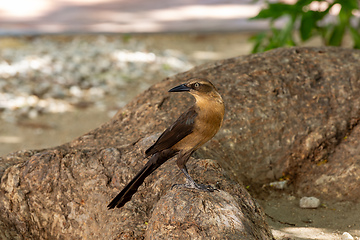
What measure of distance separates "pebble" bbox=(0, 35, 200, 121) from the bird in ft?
14.2

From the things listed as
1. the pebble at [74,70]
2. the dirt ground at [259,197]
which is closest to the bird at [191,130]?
the dirt ground at [259,197]

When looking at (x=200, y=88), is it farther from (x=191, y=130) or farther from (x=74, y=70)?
(x=74, y=70)

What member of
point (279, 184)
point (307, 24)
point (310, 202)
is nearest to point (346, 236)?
point (310, 202)

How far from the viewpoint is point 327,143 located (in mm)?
3492

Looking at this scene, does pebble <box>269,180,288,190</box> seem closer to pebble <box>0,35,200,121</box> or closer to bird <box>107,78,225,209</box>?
bird <box>107,78,225,209</box>

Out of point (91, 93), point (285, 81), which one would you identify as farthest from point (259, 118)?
point (91, 93)

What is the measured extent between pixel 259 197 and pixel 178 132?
4.35 feet

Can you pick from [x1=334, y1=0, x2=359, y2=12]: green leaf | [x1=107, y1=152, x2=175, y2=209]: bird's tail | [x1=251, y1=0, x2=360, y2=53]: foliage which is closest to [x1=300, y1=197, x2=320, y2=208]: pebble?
[x1=107, y1=152, x2=175, y2=209]: bird's tail

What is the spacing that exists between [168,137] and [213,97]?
303 mm

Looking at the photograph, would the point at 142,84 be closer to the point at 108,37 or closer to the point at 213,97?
the point at 108,37

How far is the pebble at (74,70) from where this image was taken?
676cm

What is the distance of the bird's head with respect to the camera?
7.47 feet

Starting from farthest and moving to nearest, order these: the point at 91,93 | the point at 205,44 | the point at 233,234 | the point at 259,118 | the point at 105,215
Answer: the point at 205,44 < the point at 91,93 < the point at 259,118 < the point at 105,215 < the point at 233,234

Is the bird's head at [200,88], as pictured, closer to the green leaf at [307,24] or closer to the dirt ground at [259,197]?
the dirt ground at [259,197]
